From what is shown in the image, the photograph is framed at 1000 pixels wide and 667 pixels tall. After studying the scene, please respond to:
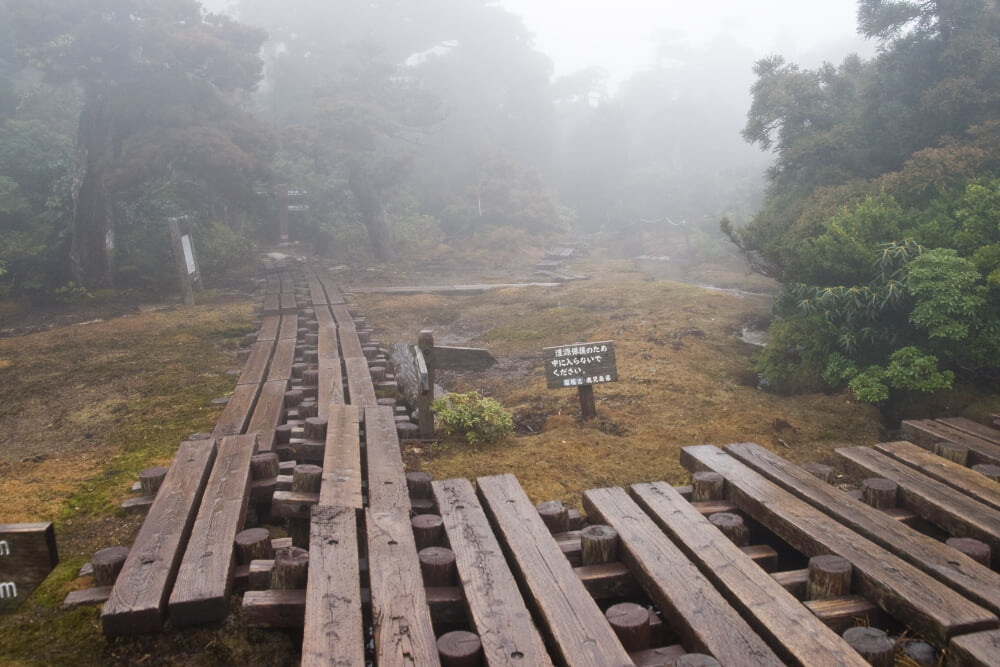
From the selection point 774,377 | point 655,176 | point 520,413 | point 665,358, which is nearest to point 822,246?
point 774,377

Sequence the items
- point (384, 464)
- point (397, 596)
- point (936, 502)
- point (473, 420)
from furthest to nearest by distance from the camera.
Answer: point (473, 420) → point (384, 464) → point (936, 502) → point (397, 596)

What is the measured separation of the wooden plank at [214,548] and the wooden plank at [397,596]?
0.67 m

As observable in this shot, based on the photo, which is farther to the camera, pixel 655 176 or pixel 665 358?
pixel 655 176

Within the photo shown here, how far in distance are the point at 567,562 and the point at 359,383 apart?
426 cm

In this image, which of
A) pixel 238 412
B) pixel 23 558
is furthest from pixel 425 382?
pixel 23 558

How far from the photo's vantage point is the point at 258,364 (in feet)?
26.0

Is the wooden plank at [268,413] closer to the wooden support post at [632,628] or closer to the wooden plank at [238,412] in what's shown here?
the wooden plank at [238,412]

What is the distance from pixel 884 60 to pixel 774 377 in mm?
6114

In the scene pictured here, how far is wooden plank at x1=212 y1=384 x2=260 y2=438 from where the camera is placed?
552 centimetres

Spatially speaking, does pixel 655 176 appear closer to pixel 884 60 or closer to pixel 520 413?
pixel 884 60

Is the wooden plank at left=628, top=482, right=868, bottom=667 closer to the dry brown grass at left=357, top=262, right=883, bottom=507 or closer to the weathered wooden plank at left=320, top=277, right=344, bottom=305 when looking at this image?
the dry brown grass at left=357, top=262, right=883, bottom=507

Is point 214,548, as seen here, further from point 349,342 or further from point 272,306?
point 272,306

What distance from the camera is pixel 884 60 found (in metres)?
10.9

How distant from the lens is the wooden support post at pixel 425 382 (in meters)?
5.88
